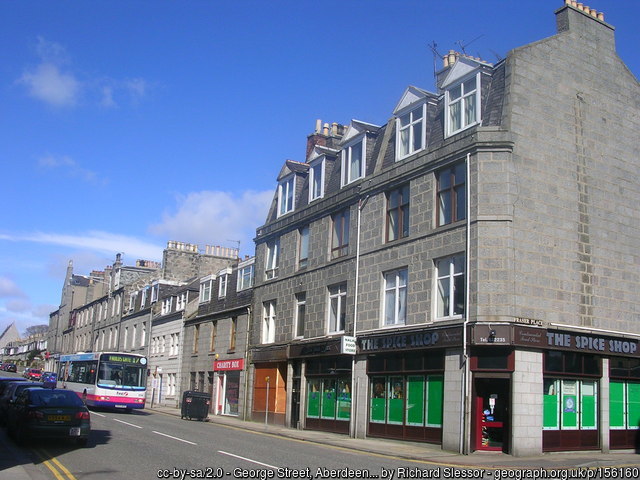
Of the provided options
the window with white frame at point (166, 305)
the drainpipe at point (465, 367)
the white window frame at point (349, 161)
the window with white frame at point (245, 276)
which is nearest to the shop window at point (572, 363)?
the drainpipe at point (465, 367)

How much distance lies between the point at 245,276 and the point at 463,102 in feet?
64.2

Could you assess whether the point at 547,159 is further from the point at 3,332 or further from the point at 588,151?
the point at 3,332

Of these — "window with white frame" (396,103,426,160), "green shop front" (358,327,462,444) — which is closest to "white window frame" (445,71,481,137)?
"window with white frame" (396,103,426,160)

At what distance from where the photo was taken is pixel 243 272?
3938 centimetres

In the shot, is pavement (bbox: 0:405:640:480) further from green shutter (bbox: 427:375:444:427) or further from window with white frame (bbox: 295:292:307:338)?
window with white frame (bbox: 295:292:307:338)

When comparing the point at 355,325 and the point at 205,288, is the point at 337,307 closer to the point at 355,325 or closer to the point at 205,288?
the point at 355,325

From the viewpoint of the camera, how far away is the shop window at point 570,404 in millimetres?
20797

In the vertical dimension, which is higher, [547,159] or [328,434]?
[547,159]

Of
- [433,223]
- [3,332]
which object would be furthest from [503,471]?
[3,332]

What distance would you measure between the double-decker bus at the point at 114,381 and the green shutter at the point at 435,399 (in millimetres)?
18574

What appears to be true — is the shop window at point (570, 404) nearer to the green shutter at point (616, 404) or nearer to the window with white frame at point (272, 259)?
the green shutter at point (616, 404)

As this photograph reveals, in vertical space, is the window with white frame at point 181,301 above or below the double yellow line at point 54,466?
above

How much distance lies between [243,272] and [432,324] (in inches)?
749

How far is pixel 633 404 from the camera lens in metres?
23.2
